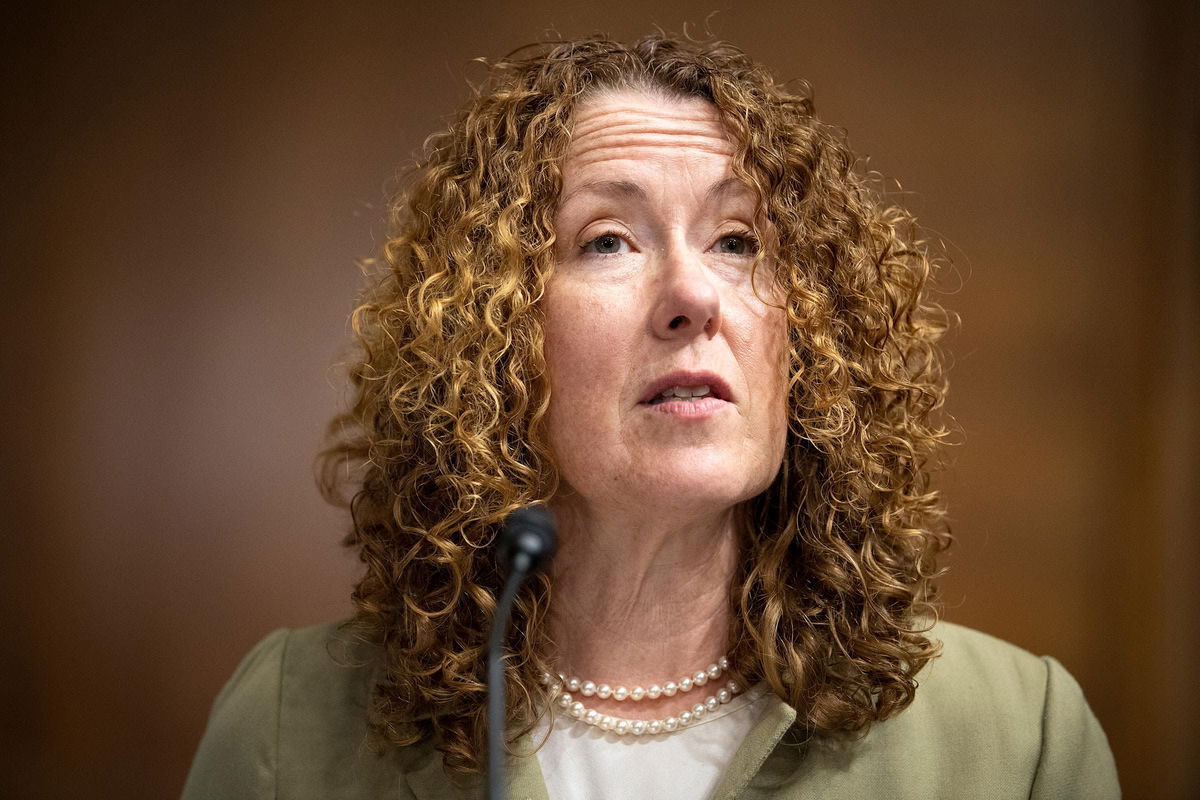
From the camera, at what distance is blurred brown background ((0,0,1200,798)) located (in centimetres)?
171

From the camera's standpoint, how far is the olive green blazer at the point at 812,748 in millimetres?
1191

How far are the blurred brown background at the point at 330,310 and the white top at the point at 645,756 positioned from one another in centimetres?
71

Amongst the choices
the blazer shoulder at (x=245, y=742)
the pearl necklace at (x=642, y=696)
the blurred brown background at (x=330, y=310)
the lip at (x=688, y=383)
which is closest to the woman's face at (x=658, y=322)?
the lip at (x=688, y=383)

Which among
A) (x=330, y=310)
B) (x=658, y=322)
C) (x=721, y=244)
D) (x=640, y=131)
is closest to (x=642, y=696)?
(x=658, y=322)

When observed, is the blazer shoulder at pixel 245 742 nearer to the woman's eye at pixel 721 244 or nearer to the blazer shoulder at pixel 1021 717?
the woman's eye at pixel 721 244

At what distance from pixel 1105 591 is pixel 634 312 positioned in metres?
1.08

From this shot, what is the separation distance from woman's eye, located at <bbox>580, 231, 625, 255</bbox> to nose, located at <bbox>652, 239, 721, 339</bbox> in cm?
8

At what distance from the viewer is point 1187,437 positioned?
1.71 metres

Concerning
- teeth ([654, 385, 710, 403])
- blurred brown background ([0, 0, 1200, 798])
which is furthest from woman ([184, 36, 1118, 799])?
blurred brown background ([0, 0, 1200, 798])

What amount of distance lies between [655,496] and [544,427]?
0.19m

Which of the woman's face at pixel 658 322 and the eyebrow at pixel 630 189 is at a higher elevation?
the eyebrow at pixel 630 189

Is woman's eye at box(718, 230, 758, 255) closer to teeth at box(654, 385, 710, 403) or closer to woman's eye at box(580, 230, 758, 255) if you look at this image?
woman's eye at box(580, 230, 758, 255)

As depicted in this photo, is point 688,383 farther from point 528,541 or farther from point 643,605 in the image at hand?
point 528,541

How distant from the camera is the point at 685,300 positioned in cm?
113
